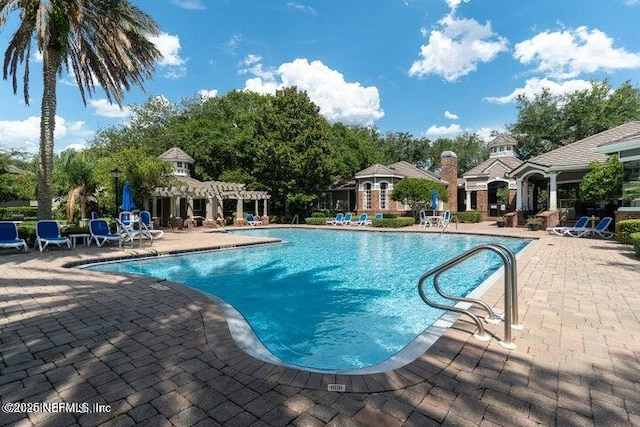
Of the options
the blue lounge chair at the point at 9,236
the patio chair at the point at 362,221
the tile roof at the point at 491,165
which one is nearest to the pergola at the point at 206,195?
the patio chair at the point at 362,221

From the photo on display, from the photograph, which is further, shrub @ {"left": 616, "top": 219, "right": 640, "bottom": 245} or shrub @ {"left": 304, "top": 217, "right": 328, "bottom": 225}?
shrub @ {"left": 304, "top": 217, "right": 328, "bottom": 225}

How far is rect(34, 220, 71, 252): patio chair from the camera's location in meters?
10.9

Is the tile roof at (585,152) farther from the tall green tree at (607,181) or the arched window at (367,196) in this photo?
the arched window at (367,196)

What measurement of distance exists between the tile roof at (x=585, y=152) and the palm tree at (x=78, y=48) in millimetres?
21877

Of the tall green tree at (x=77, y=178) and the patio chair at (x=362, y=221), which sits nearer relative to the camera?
the tall green tree at (x=77, y=178)

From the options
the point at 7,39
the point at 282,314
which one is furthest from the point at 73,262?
the point at 7,39

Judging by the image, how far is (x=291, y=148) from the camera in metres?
26.3

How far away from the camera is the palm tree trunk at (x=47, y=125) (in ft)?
37.0

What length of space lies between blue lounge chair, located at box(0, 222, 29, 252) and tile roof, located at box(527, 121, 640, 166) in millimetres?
24920

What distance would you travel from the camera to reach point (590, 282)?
6.47 meters

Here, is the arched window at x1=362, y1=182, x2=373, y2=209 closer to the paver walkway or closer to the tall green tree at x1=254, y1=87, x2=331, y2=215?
the tall green tree at x1=254, y1=87, x2=331, y2=215

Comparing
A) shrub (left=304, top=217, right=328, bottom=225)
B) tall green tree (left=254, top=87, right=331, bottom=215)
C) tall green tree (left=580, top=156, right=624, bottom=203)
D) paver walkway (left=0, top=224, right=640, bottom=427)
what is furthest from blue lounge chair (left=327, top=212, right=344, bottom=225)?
paver walkway (left=0, top=224, right=640, bottom=427)

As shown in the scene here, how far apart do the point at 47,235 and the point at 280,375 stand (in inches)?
477

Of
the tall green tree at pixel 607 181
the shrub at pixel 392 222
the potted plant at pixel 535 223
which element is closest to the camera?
the tall green tree at pixel 607 181
